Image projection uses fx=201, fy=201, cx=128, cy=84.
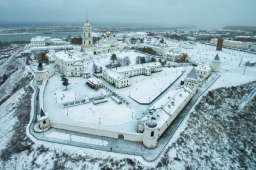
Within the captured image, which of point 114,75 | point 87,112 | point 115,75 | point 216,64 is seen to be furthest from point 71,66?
point 216,64

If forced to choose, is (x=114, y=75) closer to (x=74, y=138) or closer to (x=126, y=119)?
(x=126, y=119)

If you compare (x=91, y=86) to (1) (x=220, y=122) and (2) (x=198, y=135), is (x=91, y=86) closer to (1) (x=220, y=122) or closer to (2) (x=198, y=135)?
(2) (x=198, y=135)

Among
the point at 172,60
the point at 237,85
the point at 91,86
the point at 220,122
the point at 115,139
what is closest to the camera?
the point at 115,139

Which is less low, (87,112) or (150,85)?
(150,85)

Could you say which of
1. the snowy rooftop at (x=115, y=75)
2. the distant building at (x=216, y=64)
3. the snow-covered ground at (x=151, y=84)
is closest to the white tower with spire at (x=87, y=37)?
the snowy rooftop at (x=115, y=75)

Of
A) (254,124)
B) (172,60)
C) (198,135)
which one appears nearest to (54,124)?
(198,135)

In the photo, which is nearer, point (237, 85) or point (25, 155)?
point (25, 155)

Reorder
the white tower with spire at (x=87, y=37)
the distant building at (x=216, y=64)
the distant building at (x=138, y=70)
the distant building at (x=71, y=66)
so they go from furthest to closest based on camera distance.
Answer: the white tower with spire at (x=87, y=37) < the distant building at (x=216, y=64) < the distant building at (x=138, y=70) < the distant building at (x=71, y=66)

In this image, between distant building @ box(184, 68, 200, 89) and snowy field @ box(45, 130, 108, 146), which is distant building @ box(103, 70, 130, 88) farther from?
snowy field @ box(45, 130, 108, 146)

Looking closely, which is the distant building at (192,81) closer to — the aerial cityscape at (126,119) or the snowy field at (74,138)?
the aerial cityscape at (126,119)

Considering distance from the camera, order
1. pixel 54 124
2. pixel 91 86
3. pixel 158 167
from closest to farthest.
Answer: pixel 158 167, pixel 54 124, pixel 91 86

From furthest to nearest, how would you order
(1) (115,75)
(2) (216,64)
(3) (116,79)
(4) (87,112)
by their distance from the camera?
1. (2) (216,64)
2. (1) (115,75)
3. (3) (116,79)
4. (4) (87,112)
